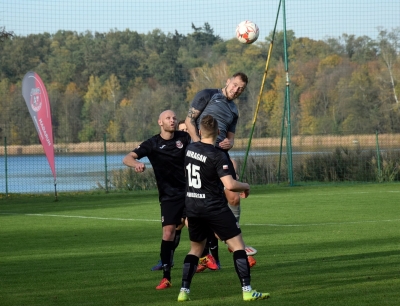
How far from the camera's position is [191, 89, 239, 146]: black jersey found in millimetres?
9703

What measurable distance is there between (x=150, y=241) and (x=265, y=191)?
1160cm

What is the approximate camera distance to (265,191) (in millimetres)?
24469

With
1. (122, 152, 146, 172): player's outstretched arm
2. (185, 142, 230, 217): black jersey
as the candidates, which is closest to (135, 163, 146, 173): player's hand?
(122, 152, 146, 172): player's outstretched arm

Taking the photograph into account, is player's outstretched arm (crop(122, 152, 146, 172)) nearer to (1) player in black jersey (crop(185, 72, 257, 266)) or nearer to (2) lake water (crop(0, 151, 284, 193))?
(1) player in black jersey (crop(185, 72, 257, 266))

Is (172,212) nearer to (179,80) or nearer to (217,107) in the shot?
(217,107)

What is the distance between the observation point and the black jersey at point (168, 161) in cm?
927

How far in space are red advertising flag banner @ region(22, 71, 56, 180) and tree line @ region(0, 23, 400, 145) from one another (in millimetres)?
17464

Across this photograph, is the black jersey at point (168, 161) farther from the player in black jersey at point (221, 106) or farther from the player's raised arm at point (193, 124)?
the player in black jersey at point (221, 106)

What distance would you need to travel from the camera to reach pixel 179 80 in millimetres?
43875

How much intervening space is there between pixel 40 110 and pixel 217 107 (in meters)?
13.9

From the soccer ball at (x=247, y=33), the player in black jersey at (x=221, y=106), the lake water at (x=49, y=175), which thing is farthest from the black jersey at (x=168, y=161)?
the lake water at (x=49, y=175)

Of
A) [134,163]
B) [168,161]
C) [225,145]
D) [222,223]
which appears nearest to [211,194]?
[222,223]

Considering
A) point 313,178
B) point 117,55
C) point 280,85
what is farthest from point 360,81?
point 313,178

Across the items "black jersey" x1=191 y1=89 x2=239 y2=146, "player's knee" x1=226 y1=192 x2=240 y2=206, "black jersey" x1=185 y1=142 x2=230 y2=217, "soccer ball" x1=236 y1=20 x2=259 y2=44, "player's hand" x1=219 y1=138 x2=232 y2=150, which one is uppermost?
"soccer ball" x1=236 y1=20 x2=259 y2=44
